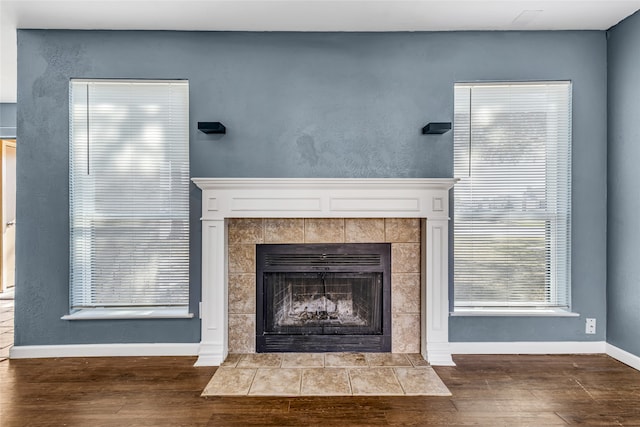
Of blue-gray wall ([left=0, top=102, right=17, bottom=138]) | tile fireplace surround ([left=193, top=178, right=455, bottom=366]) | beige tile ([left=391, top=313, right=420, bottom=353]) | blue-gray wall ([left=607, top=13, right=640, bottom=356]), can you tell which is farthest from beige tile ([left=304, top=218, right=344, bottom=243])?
blue-gray wall ([left=0, top=102, right=17, bottom=138])

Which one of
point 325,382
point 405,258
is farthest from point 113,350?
point 405,258

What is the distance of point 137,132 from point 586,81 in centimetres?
383

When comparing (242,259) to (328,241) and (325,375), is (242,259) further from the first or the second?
(325,375)

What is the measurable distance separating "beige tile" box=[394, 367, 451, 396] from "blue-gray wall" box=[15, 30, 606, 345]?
1.88ft

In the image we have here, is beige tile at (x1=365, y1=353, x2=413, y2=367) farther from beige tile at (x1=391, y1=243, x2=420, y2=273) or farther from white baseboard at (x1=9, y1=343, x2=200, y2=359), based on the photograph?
white baseboard at (x1=9, y1=343, x2=200, y2=359)

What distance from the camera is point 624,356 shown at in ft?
9.57

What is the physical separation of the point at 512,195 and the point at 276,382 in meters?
2.44

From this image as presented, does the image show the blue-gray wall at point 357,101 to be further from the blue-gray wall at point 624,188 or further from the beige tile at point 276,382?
the beige tile at point 276,382

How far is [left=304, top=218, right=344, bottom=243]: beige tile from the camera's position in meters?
3.10

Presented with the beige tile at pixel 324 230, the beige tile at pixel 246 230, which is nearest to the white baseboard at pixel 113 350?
the beige tile at pixel 246 230

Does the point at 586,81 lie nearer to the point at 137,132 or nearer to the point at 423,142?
the point at 423,142

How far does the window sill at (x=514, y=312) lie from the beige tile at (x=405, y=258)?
1.70ft

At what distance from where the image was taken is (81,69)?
3088 millimetres

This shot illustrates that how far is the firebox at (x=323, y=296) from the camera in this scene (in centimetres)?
311
